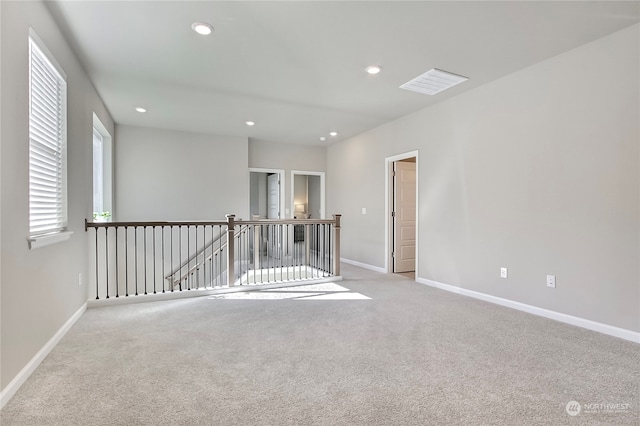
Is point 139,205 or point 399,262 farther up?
point 139,205

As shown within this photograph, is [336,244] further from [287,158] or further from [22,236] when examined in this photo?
[22,236]

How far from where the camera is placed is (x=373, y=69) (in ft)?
11.5

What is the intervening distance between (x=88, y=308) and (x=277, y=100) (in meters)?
3.45

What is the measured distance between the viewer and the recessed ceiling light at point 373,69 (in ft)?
11.3

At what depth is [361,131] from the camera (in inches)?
252

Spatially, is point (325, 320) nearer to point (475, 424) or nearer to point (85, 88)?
point (475, 424)

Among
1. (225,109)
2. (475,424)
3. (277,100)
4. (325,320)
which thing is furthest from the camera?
(225,109)

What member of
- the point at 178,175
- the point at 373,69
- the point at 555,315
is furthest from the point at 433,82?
the point at 178,175

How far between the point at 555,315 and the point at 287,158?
569 centimetres

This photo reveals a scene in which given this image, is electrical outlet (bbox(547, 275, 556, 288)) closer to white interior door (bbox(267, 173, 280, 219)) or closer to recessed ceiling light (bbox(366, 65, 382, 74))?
recessed ceiling light (bbox(366, 65, 382, 74))

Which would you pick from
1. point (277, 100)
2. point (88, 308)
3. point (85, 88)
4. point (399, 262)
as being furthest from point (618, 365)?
point (85, 88)

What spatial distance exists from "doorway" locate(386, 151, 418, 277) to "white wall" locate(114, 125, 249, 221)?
118 inches

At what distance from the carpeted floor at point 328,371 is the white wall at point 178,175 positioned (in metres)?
3.03

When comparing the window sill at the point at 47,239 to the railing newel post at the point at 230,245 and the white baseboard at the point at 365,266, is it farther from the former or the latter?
the white baseboard at the point at 365,266
